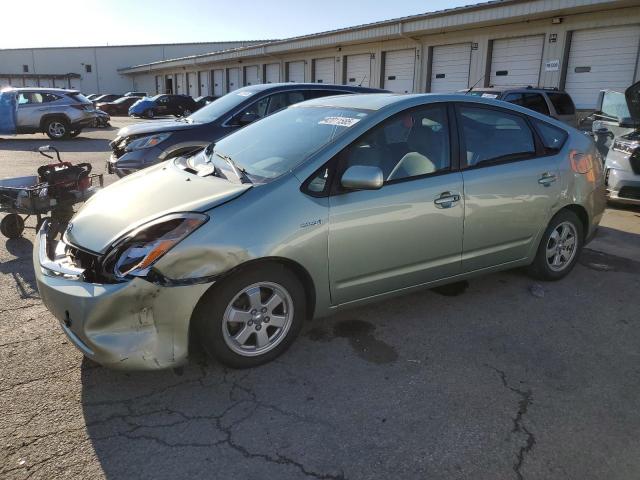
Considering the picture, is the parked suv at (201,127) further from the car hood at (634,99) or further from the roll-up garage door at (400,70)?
the roll-up garage door at (400,70)

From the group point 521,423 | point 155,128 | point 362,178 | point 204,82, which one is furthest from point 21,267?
point 204,82

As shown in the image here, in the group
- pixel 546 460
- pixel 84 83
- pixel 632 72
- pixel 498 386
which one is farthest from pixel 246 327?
pixel 84 83

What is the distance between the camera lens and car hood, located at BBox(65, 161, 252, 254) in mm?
2900

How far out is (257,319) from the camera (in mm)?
3047

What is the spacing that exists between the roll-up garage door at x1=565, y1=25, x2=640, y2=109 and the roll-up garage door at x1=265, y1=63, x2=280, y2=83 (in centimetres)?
1820

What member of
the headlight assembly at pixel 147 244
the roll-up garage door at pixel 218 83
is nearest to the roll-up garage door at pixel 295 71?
the roll-up garage door at pixel 218 83

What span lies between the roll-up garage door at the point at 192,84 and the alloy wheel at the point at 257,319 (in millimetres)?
43498

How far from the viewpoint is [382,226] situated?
11.0 feet

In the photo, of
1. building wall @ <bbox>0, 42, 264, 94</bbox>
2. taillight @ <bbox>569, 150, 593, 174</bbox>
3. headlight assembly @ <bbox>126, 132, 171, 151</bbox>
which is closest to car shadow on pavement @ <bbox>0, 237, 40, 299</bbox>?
headlight assembly @ <bbox>126, 132, 171, 151</bbox>

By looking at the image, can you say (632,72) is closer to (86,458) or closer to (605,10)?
(605,10)

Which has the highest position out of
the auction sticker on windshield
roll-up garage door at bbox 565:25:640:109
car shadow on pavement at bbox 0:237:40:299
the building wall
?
the building wall

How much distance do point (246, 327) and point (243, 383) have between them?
322mm

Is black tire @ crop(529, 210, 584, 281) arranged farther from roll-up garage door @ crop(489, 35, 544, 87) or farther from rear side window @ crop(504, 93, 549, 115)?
roll-up garage door @ crop(489, 35, 544, 87)

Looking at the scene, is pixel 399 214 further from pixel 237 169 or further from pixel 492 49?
pixel 492 49
